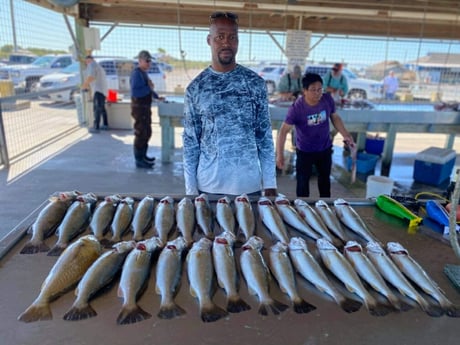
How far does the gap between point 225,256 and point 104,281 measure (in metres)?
0.49

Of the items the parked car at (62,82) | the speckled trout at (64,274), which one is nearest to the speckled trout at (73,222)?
the speckled trout at (64,274)

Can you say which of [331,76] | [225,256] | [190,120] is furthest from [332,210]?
[331,76]

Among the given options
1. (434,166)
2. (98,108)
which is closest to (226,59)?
(434,166)

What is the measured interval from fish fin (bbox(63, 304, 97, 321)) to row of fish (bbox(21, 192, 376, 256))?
1.37 feet

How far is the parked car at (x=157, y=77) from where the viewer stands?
449 inches

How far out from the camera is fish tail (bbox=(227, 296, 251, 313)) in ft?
4.18

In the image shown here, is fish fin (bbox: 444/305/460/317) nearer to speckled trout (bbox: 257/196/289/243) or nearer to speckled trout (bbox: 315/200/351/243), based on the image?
speckled trout (bbox: 315/200/351/243)

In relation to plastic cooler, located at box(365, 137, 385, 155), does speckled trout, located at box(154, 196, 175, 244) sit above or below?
above

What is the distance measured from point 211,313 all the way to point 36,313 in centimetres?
60

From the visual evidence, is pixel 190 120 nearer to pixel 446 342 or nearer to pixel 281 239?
pixel 281 239

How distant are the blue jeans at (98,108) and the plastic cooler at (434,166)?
716 centimetres

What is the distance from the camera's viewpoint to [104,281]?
1.37 meters

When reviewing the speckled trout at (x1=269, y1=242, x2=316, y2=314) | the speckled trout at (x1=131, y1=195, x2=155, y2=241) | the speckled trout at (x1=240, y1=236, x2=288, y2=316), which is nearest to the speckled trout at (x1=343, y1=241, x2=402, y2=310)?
the speckled trout at (x1=269, y1=242, x2=316, y2=314)

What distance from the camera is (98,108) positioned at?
9.02 meters
